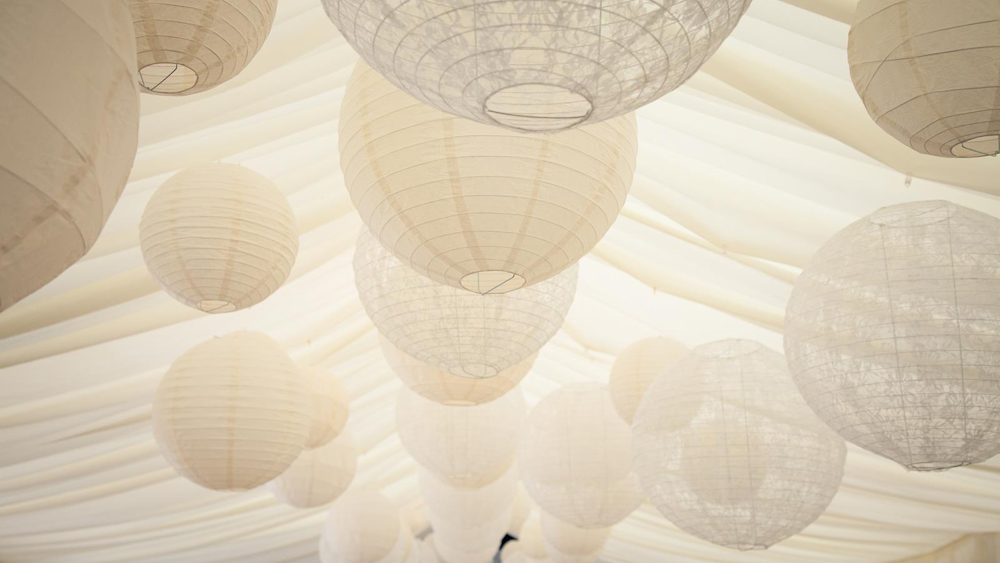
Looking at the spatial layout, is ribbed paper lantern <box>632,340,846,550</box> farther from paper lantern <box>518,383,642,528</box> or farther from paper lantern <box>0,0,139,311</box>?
paper lantern <box>0,0,139,311</box>

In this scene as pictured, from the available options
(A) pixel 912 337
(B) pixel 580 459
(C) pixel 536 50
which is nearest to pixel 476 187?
(C) pixel 536 50

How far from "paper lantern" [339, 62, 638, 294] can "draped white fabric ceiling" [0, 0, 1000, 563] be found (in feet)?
3.26

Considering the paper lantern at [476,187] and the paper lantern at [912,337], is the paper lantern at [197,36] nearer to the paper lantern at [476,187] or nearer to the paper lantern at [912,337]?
the paper lantern at [476,187]

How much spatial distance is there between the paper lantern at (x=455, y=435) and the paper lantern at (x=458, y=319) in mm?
1512

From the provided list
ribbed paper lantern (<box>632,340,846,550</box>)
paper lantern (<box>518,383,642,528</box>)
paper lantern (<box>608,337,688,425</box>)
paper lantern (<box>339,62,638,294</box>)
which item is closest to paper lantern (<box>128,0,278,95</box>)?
paper lantern (<box>339,62,638,294</box>)

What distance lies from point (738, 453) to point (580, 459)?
1149 millimetres

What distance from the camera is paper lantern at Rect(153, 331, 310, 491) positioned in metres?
2.57

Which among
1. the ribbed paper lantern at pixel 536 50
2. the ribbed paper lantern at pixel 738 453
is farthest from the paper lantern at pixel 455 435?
the ribbed paper lantern at pixel 536 50

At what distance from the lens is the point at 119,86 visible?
0.59 m

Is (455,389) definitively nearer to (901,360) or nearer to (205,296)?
(205,296)

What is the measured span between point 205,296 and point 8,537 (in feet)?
15.9

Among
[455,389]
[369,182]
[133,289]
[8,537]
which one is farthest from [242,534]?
[369,182]

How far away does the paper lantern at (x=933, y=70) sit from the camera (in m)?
1.14

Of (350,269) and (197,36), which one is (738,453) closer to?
(197,36)
